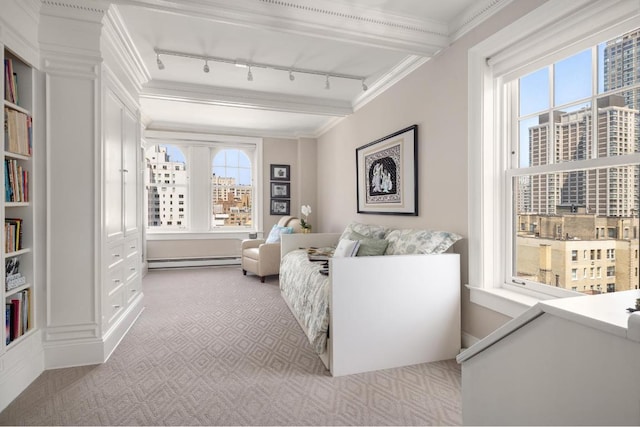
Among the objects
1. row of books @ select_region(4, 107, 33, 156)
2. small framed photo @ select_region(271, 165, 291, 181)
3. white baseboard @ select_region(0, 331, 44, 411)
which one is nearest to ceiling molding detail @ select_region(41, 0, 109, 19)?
row of books @ select_region(4, 107, 33, 156)

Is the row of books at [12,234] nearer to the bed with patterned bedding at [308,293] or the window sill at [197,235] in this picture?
the bed with patterned bedding at [308,293]

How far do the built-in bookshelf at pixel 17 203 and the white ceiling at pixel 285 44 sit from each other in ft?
2.72

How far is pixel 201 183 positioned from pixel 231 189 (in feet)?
1.78

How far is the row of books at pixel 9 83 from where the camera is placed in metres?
1.93

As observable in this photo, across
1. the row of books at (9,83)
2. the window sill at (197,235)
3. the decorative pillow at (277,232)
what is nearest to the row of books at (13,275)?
the row of books at (9,83)

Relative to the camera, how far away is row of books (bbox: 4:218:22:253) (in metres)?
1.92

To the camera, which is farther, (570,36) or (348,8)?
(348,8)

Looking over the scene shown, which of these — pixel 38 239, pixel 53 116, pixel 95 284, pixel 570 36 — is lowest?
pixel 95 284

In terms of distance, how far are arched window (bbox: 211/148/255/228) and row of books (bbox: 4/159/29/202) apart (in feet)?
12.8

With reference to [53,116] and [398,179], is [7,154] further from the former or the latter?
Result: [398,179]

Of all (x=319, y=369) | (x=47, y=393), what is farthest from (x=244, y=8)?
(x=47, y=393)

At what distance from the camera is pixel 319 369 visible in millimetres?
2203

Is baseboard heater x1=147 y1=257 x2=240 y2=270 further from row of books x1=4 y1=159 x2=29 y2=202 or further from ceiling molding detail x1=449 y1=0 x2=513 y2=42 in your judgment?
ceiling molding detail x1=449 y1=0 x2=513 y2=42

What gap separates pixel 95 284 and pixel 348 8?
2648mm
